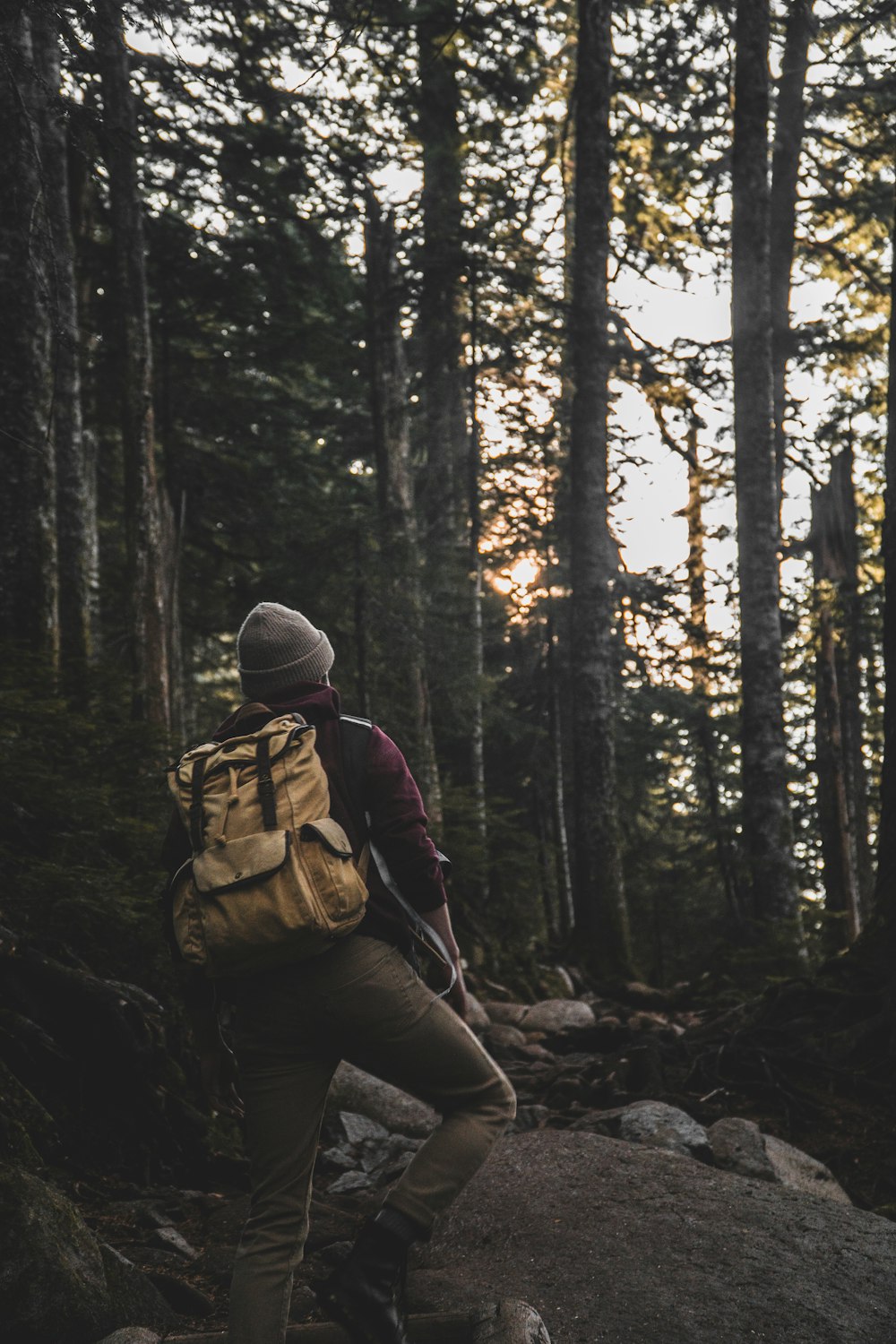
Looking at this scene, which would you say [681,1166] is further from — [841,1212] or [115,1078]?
[115,1078]

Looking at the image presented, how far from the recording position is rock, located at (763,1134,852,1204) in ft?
19.5

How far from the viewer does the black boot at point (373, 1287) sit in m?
3.04

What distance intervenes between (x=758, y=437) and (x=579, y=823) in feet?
19.9

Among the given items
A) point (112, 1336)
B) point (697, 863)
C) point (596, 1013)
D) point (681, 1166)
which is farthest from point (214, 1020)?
point (697, 863)

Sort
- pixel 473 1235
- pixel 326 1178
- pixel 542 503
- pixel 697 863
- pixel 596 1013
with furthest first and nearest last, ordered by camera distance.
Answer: pixel 542 503 → pixel 697 863 → pixel 596 1013 → pixel 326 1178 → pixel 473 1235

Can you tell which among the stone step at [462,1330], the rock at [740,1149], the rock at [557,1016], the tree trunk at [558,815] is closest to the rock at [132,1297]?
the stone step at [462,1330]

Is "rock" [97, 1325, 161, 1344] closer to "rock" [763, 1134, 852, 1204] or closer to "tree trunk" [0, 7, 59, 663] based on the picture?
"rock" [763, 1134, 852, 1204]

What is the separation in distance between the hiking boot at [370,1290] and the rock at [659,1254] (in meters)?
0.99

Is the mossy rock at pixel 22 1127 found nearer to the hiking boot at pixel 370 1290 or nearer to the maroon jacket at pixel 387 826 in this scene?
the hiking boot at pixel 370 1290

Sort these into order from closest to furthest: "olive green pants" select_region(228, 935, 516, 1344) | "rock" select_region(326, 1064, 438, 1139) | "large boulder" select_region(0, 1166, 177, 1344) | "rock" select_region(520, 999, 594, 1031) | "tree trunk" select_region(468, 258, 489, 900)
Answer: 1. "olive green pants" select_region(228, 935, 516, 1344)
2. "large boulder" select_region(0, 1166, 177, 1344)
3. "rock" select_region(326, 1064, 438, 1139)
4. "rock" select_region(520, 999, 594, 1031)
5. "tree trunk" select_region(468, 258, 489, 900)

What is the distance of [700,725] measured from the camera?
22438mm

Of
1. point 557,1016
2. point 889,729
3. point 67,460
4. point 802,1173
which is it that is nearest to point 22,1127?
point 802,1173

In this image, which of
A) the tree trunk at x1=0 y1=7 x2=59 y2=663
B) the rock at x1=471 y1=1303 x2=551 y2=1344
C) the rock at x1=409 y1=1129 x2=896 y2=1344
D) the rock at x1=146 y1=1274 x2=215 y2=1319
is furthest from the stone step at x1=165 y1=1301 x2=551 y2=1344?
the tree trunk at x1=0 y1=7 x2=59 y2=663

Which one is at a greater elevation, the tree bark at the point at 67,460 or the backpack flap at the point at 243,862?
the tree bark at the point at 67,460
